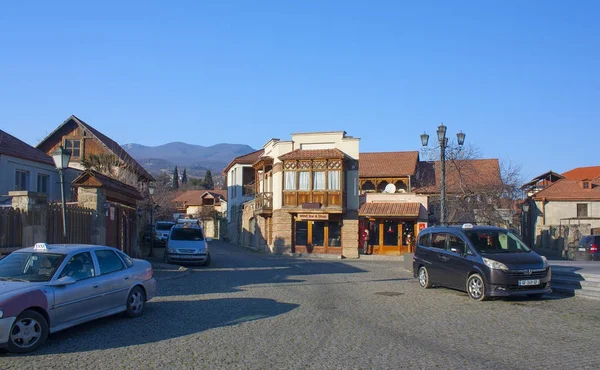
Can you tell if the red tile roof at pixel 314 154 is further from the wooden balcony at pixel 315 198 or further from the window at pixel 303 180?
the wooden balcony at pixel 315 198

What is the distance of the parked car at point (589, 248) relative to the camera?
1051 inches

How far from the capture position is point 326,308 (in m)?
12.2

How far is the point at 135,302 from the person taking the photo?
10867 mm

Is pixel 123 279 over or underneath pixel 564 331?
over

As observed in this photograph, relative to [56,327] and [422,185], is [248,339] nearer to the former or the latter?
[56,327]

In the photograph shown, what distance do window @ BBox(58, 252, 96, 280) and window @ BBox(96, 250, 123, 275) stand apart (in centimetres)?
24

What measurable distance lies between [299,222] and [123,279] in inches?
1063

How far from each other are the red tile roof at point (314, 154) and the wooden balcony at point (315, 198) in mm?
2243

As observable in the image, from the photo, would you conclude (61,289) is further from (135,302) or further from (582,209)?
(582,209)

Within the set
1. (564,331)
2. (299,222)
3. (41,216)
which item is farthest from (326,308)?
(299,222)

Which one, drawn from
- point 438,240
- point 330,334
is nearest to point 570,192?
point 438,240

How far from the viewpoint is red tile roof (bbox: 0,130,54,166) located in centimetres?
2688

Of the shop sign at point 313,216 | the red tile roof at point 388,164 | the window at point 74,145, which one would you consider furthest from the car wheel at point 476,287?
the window at point 74,145

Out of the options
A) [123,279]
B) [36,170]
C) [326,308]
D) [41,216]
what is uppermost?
[36,170]
